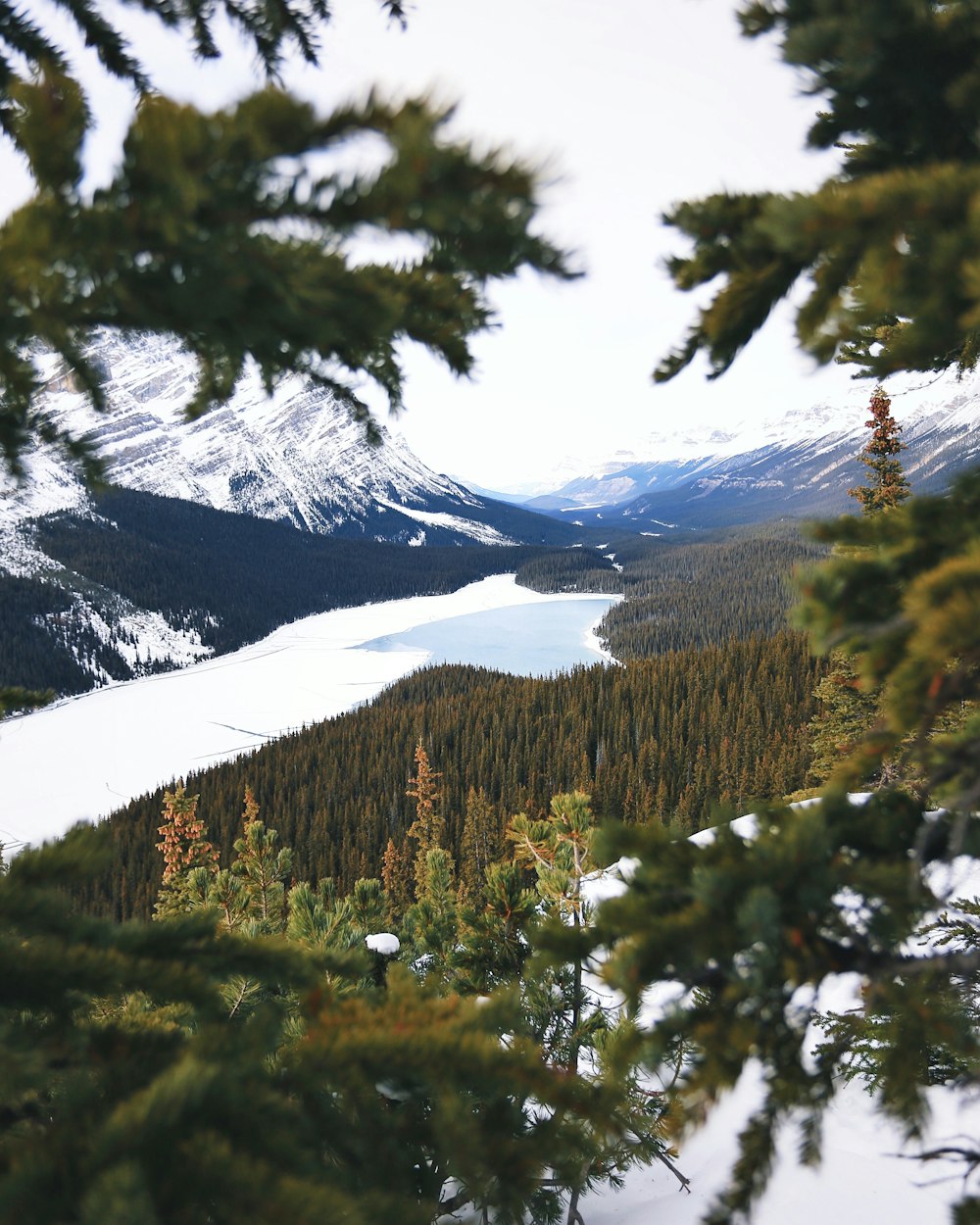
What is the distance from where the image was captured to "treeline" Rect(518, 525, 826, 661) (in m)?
101

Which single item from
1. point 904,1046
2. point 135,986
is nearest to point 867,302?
point 904,1046

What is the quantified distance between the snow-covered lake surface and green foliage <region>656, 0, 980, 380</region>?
3997cm

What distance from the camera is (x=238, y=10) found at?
2609mm

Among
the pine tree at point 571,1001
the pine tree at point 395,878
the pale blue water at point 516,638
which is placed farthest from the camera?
the pale blue water at point 516,638

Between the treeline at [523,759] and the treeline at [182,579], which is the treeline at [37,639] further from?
the treeline at [523,759]

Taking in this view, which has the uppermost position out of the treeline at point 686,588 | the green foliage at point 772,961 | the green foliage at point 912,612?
the green foliage at point 912,612

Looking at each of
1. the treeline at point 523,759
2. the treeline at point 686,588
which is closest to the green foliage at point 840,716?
the treeline at point 523,759

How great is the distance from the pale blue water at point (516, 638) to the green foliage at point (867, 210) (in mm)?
91549

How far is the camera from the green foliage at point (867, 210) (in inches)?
47.4

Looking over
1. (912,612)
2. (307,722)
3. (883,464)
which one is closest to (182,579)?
(307,722)

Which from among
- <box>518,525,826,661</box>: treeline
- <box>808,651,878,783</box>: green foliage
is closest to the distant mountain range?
<box>518,525,826,661</box>: treeline

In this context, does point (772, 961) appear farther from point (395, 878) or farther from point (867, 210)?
point (395, 878)

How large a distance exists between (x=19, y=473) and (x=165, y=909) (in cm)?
1482

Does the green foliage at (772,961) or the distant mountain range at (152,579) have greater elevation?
the distant mountain range at (152,579)
